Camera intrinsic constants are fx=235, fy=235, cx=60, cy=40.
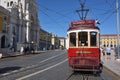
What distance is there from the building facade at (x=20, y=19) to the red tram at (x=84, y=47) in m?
58.7

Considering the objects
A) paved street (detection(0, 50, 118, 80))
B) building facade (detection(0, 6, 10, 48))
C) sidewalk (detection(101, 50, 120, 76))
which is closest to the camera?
paved street (detection(0, 50, 118, 80))

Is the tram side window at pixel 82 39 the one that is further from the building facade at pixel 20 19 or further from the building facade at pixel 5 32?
the building facade at pixel 20 19

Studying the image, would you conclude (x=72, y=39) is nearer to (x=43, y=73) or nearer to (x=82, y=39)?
(x=82, y=39)

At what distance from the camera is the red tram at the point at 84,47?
1524 cm

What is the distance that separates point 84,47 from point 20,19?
6954cm

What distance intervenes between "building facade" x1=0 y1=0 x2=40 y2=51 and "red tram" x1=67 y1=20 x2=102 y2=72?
58.7 meters

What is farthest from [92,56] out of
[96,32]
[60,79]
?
[60,79]

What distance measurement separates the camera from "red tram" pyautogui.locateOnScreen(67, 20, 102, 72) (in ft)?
50.0

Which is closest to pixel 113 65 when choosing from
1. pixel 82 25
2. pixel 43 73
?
pixel 82 25

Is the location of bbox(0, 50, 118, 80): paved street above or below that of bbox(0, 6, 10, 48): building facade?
below

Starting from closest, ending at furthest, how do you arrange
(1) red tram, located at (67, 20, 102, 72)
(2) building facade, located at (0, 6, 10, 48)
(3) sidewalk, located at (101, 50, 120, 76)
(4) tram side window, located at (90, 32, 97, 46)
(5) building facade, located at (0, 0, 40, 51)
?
1. (1) red tram, located at (67, 20, 102, 72)
2. (4) tram side window, located at (90, 32, 97, 46)
3. (3) sidewalk, located at (101, 50, 120, 76)
4. (2) building facade, located at (0, 6, 10, 48)
5. (5) building facade, located at (0, 0, 40, 51)

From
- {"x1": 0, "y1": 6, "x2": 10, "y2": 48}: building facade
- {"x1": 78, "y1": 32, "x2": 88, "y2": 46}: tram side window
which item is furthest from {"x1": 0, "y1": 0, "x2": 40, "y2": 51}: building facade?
{"x1": 78, "y1": 32, "x2": 88, "y2": 46}: tram side window

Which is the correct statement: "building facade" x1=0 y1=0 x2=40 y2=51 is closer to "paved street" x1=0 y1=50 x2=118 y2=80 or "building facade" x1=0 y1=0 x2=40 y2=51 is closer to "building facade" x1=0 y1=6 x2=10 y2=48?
"building facade" x1=0 y1=6 x2=10 y2=48

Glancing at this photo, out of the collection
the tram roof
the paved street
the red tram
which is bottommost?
the paved street
